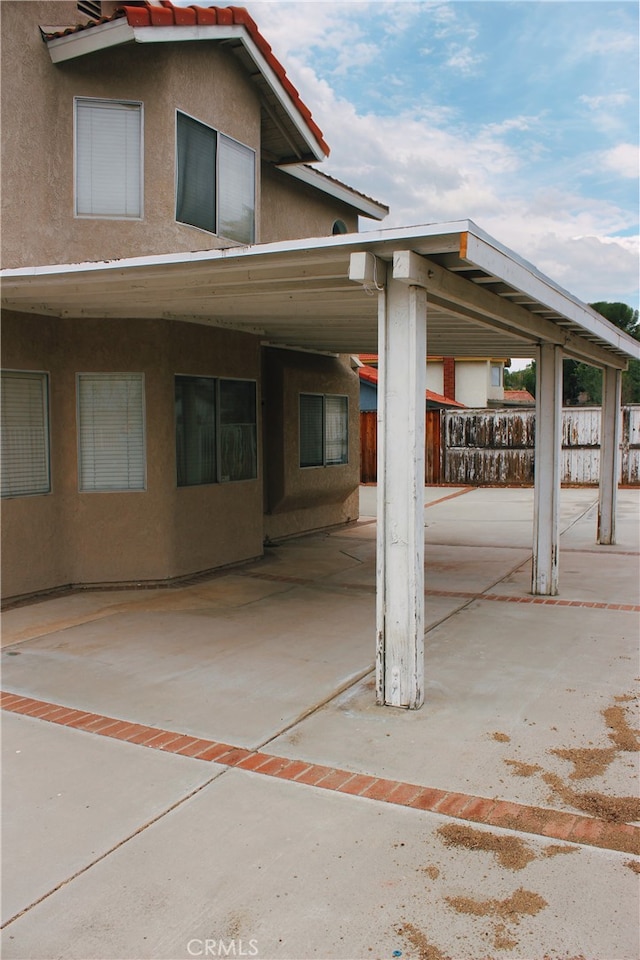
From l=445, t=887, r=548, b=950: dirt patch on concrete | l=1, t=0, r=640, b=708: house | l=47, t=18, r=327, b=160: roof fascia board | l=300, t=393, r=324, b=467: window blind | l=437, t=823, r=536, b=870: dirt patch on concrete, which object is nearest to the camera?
l=445, t=887, r=548, b=950: dirt patch on concrete

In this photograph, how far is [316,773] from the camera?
407cm

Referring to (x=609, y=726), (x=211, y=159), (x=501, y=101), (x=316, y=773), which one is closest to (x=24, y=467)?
(x=211, y=159)

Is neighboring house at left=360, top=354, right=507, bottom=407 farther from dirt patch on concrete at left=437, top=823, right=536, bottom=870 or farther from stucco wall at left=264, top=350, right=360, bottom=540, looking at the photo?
dirt patch on concrete at left=437, top=823, right=536, bottom=870

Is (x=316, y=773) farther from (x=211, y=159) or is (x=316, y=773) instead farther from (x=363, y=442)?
(x=363, y=442)

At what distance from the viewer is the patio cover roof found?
4.66 metres

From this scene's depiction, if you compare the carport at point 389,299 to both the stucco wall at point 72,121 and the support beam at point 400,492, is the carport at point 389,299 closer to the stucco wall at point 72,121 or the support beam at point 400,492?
the support beam at point 400,492

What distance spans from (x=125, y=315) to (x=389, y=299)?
4168 millimetres

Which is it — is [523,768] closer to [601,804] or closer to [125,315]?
[601,804]

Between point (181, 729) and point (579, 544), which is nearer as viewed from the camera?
point (181, 729)

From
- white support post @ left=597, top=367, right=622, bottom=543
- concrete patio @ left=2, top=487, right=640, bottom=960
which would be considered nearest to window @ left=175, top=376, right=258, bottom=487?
concrete patio @ left=2, top=487, right=640, bottom=960

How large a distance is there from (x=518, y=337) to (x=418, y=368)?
330 centimetres

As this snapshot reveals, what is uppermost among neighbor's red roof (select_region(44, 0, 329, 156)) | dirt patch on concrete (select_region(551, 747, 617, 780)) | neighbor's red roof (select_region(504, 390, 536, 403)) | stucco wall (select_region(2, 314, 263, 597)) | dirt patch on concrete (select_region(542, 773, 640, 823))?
neighbor's red roof (select_region(44, 0, 329, 156))

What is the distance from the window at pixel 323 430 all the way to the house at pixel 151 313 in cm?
188

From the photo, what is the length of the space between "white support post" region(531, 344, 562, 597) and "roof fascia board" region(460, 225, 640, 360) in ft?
1.93
